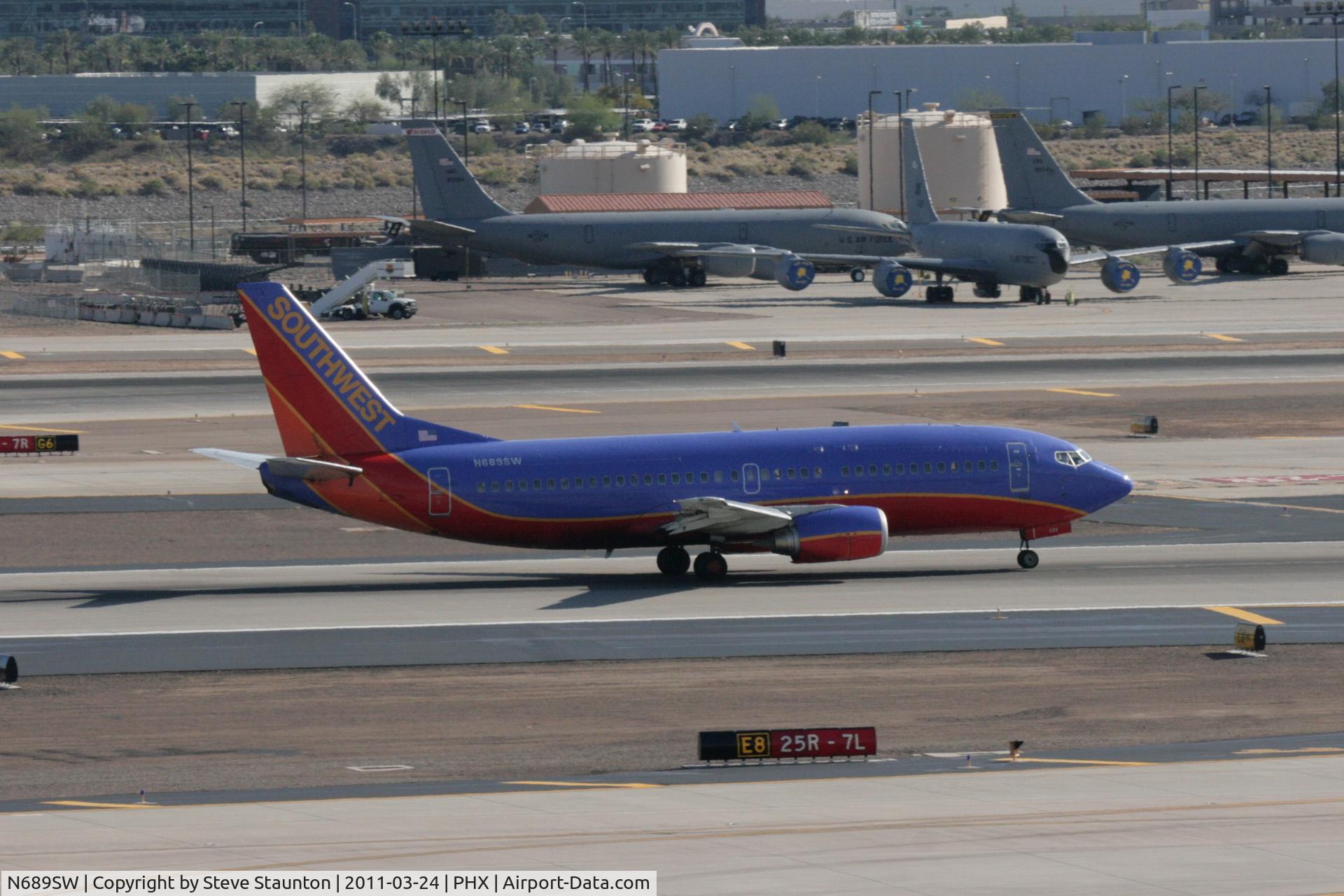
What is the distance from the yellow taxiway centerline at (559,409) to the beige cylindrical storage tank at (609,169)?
291 ft

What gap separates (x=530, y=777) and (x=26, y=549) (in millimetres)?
28098

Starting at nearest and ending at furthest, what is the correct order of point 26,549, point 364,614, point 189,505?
1. point 364,614
2. point 26,549
3. point 189,505

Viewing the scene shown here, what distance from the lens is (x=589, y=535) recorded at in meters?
48.1

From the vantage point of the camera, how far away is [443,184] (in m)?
136

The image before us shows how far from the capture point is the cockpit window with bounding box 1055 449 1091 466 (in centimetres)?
4938

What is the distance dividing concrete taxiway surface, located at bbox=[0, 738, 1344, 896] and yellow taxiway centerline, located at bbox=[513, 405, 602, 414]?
4936cm

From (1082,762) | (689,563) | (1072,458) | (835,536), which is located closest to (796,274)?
(1072,458)

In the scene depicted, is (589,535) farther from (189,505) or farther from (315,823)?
(315,823)

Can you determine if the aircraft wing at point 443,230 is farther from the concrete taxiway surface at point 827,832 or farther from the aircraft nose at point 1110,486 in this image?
the concrete taxiway surface at point 827,832

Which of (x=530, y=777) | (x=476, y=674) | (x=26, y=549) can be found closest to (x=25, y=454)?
(x=26, y=549)

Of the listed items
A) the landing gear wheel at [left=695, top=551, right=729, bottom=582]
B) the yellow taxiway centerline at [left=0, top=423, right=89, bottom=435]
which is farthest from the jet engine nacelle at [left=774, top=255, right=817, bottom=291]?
the landing gear wheel at [left=695, top=551, right=729, bottom=582]

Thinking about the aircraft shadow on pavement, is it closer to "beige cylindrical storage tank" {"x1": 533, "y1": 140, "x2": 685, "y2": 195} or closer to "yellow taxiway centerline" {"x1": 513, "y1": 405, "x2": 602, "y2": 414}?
"yellow taxiway centerline" {"x1": 513, "y1": 405, "x2": 602, "y2": 414}

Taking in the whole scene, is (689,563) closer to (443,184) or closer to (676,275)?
(676,275)

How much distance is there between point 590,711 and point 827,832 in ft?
36.3
